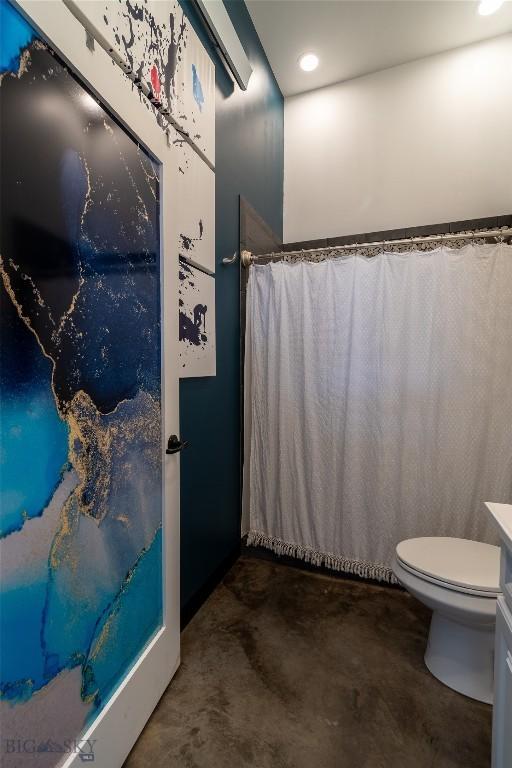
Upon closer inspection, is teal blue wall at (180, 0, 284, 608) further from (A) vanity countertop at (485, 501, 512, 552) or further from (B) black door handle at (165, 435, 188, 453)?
(A) vanity countertop at (485, 501, 512, 552)

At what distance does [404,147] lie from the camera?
7.30 feet

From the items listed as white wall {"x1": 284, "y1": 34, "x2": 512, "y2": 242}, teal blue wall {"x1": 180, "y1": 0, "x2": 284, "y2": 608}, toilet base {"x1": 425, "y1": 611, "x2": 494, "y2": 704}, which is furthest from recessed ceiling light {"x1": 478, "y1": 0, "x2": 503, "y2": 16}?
toilet base {"x1": 425, "y1": 611, "x2": 494, "y2": 704}

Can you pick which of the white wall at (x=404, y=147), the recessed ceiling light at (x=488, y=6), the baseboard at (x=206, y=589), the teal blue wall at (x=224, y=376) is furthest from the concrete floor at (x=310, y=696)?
the recessed ceiling light at (x=488, y=6)

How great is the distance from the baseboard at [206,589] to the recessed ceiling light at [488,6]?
3180 millimetres

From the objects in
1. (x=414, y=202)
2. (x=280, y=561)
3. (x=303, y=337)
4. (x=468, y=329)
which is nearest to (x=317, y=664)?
(x=280, y=561)

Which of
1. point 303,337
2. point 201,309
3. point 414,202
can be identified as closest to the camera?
point 201,309

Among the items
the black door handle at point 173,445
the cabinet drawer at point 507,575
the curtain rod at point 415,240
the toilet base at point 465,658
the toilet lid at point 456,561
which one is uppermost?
the curtain rod at point 415,240

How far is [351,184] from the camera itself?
2.34m

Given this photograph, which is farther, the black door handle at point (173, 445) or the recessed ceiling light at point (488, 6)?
the recessed ceiling light at point (488, 6)

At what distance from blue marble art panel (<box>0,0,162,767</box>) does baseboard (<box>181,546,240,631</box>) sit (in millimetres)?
481

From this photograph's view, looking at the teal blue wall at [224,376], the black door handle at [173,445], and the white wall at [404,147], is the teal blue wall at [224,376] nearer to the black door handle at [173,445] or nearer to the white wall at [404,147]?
the black door handle at [173,445]

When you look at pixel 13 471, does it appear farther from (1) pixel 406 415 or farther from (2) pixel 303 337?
(1) pixel 406 415

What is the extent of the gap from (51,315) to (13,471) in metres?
0.31

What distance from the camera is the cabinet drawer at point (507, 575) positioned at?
73cm
